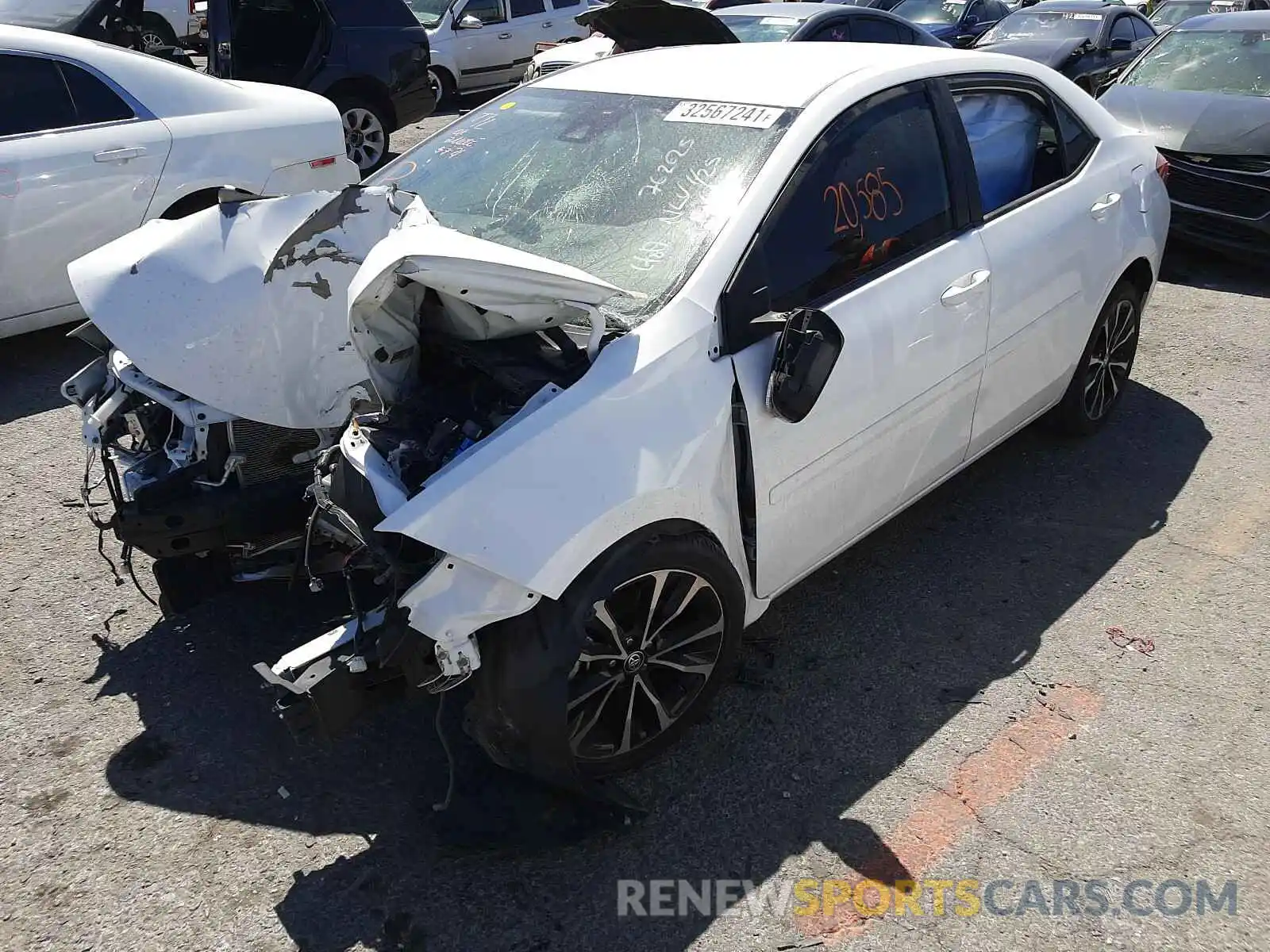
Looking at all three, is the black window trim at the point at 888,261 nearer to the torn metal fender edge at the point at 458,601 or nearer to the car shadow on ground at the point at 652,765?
the torn metal fender edge at the point at 458,601

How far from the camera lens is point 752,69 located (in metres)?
3.45

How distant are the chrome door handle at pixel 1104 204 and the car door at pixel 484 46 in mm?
10440

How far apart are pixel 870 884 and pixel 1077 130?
3186 millimetres

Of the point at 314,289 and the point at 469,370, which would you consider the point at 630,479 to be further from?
the point at 314,289

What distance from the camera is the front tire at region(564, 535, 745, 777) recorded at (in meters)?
2.66

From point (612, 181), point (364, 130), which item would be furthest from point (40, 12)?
point (612, 181)

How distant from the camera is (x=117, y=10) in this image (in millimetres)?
7211

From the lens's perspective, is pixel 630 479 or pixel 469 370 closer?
pixel 630 479

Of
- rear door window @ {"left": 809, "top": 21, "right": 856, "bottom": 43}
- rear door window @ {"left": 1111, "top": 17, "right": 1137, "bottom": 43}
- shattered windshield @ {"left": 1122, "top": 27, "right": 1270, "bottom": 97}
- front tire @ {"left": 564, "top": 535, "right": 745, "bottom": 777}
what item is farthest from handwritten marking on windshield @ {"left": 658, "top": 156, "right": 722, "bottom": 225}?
rear door window @ {"left": 1111, "top": 17, "right": 1137, "bottom": 43}

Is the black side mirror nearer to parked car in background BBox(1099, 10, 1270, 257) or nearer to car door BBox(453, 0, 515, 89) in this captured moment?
parked car in background BBox(1099, 10, 1270, 257)

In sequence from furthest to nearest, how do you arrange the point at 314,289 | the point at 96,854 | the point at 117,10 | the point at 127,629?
the point at 117,10 → the point at 127,629 → the point at 314,289 → the point at 96,854

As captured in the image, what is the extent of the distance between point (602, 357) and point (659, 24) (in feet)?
9.31

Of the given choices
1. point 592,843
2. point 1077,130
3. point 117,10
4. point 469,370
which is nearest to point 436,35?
point 117,10

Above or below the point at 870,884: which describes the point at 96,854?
above
